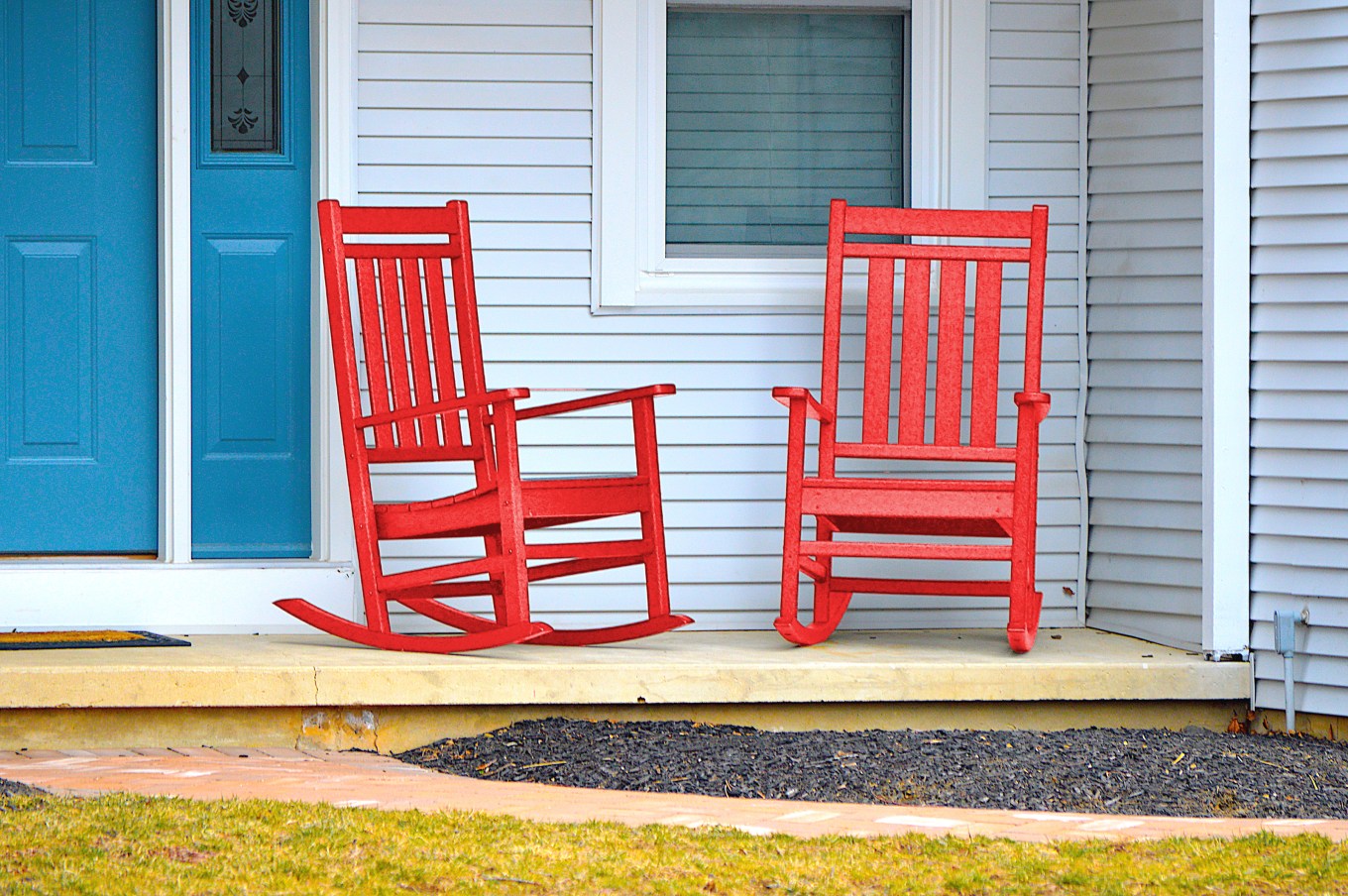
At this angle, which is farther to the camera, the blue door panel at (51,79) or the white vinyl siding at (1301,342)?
the blue door panel at (51,79)

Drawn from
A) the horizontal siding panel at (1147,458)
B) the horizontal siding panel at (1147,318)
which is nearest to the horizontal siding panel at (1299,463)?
the horizontal siding panel at (1147,458)

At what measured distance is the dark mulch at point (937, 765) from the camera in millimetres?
2684

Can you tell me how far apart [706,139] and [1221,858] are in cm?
246

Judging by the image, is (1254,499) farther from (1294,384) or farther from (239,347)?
(239,347)

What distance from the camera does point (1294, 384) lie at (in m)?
3.28

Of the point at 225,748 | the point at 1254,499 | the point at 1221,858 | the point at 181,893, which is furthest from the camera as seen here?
the point at 1254,499

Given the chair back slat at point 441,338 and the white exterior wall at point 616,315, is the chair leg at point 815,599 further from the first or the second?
the chair back slat at point 441,338

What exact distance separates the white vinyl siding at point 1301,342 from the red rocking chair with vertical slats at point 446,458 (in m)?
1.34

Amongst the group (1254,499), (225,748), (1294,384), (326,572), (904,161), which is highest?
(904,161)

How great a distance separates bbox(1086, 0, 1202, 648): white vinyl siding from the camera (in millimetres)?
3598

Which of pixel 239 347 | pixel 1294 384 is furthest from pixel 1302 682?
pixel 239 347

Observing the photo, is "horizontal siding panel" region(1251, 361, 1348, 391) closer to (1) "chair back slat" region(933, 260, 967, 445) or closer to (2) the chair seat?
(1) "chair back slat" region(933, 260, 967, 445)

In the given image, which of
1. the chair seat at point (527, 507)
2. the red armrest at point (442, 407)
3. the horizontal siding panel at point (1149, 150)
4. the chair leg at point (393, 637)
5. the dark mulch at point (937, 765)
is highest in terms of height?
the horizontal siding panel at point (1149, 150)

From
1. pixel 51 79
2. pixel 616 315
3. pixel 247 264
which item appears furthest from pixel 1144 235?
pixel 51 79
